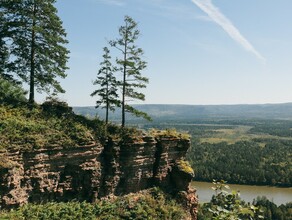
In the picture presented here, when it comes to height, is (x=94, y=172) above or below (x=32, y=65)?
below

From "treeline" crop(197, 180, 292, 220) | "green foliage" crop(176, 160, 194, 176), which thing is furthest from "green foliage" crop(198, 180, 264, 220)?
"green foliage" crop(176, 160, 194, 176)

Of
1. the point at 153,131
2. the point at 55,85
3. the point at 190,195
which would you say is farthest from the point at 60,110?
the point at 190,195

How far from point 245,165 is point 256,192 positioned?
28.0 metres

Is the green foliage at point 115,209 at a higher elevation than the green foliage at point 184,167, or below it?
below

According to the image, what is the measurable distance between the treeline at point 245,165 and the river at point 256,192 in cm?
363

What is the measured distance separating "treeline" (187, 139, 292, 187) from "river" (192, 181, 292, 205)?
3.63 meters

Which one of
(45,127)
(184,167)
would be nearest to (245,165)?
(184,167)

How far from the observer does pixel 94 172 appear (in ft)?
82.7

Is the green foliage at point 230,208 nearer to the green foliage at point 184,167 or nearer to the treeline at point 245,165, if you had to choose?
the green foliage at point 184,167

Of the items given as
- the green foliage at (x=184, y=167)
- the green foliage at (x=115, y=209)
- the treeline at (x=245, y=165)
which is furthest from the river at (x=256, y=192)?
the green foliage at (x=115, y=209)

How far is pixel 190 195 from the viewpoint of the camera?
29203 mm

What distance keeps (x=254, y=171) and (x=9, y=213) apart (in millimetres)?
101480

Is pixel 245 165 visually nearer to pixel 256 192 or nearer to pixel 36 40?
pixel 256 192

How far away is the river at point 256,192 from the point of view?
8762 centimetres
